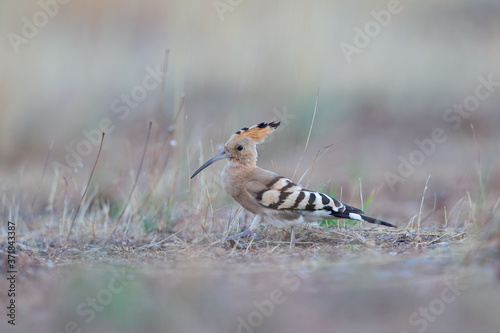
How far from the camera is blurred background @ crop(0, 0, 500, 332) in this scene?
6.29 m

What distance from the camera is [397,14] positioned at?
26.7 ft

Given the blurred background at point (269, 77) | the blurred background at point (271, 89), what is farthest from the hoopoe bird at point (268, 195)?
the blurred background at point (269, 77)

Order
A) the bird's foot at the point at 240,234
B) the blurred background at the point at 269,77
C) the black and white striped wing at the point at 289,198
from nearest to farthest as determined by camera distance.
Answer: the black and white striped wing at the point at 289,198
the bird's foot at the point at 240,234
the blurred background at the point at 269,77

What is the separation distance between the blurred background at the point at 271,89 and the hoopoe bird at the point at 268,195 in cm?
136

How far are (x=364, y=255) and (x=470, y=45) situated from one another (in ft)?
19.4

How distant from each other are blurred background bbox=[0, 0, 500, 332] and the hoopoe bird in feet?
4.47

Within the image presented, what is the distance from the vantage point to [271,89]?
6930 mm

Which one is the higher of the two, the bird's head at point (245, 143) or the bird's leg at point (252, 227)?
the bird's head at point (245, 143)

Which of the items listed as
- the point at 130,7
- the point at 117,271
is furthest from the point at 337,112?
the point at 117,271

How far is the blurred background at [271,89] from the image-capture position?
20.6 ft

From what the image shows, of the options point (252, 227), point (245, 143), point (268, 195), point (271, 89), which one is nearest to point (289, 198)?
point (268, 195)

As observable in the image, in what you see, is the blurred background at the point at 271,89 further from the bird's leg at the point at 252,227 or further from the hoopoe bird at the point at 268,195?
the bird's leg at the point at 252,227

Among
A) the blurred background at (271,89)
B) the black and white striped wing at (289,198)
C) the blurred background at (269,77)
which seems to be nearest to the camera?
the black and white striped wing at (289,198)

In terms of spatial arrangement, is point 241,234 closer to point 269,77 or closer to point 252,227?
point 252,227
